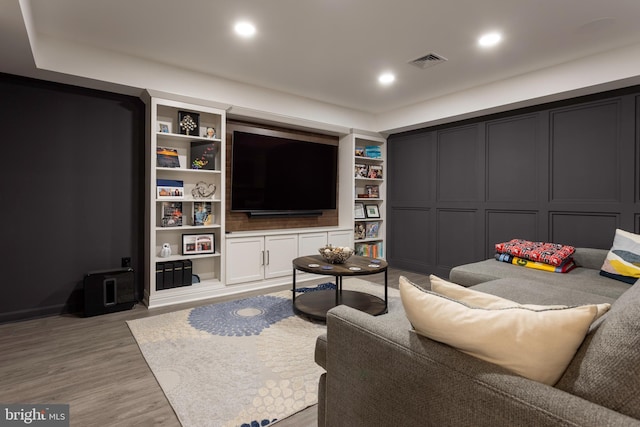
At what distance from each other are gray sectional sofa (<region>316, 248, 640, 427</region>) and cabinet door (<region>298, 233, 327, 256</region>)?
3079 mm

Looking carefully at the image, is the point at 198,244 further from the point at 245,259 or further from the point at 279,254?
the point at 279,254

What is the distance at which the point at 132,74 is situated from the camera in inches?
134

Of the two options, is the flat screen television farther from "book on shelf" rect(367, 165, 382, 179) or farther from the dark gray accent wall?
the dark gray accent wall

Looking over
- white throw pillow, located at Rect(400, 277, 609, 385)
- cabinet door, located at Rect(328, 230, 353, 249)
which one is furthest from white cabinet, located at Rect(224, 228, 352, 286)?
white throw pillow, located at Rect(400, 277, 609, 385)

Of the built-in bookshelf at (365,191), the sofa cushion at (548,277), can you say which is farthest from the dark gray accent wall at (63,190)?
the sofa cushion at (548,277)

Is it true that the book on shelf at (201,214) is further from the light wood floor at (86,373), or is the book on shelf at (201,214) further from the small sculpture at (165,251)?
the light wood floor at (86,373)

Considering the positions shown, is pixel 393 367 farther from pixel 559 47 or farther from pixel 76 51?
pixel 76 51

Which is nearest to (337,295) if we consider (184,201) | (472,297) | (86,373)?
(184,201)

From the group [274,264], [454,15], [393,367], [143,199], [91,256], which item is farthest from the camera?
[274,264]

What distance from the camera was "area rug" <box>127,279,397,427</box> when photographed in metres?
1.86

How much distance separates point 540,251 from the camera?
336 centimetres

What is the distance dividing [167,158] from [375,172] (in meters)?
3.20

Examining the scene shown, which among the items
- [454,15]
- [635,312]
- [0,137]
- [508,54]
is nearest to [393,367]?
[635,312]

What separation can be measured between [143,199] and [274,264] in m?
1.72
